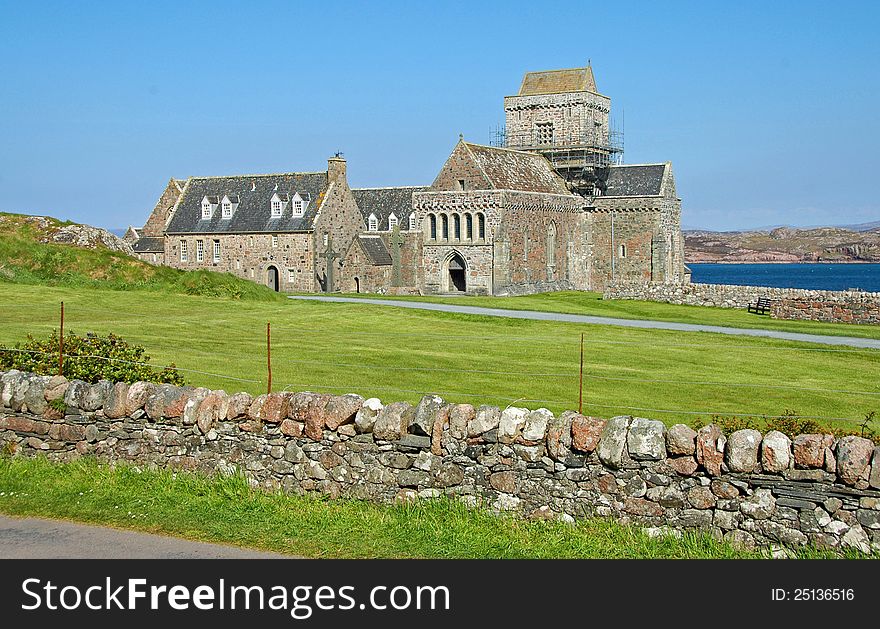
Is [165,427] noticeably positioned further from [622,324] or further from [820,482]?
[622,324]

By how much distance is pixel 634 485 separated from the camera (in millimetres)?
12188

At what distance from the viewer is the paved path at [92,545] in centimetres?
1127

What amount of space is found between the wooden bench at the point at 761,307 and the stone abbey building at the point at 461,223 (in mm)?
17601

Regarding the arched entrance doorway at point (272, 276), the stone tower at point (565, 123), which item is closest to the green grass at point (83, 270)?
the arched entrance doorway at point (272, 276)

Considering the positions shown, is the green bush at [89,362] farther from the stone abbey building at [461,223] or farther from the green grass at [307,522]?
the stone abbey building at [461,223]

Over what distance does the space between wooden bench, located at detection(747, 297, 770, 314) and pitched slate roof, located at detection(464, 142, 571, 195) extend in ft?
73.1

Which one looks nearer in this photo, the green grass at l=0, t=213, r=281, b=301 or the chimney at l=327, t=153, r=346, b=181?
the green grass at l=0, t=213, r=281, b=301

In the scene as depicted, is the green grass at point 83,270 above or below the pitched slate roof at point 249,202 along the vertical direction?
below

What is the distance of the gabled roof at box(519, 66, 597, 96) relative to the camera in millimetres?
87500

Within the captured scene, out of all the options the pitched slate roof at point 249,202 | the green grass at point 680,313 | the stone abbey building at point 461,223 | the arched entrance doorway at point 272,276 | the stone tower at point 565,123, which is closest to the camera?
the green grass at point 680,313

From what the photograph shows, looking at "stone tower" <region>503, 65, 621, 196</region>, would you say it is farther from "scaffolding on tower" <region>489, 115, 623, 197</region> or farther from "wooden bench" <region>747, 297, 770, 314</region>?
"wooden bench" <region>747, 297, 770, 314</region>

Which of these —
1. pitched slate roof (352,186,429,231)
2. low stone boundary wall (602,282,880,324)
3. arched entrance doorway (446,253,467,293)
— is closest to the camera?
low stone boundary wall (602,282,880,324)

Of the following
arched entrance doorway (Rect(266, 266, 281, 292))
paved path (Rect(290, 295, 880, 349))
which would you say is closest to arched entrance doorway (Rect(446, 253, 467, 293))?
arched entrance doorway (Rect(266, 266, 281, 292))

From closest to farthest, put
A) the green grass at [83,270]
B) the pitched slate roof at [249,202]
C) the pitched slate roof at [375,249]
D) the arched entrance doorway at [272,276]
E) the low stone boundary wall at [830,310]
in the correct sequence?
the green grass at [83,270] → the low stone boundary wall at [830,310] → the pitched slate roof at [249,202] → the arched entrance doorway at [272,276] → the pitched slate roof at [375,249]
